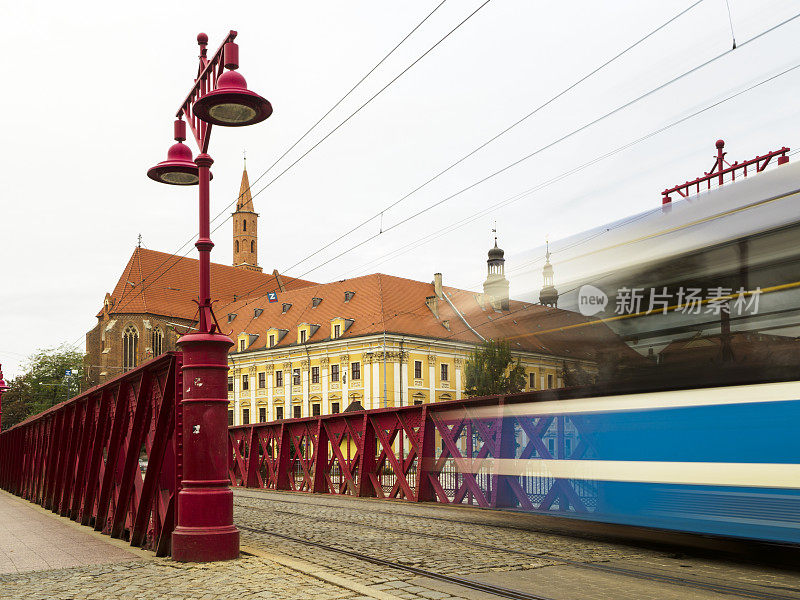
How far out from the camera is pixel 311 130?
52.1 ft

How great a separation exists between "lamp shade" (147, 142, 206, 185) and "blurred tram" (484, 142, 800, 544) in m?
5.10

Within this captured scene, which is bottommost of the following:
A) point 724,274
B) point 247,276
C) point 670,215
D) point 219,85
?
point 724,274

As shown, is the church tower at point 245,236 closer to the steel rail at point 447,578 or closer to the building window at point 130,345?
the building window at point 130,345

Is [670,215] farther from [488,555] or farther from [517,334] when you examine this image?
[488,555]

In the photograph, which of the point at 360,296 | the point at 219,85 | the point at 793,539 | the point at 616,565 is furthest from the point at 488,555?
the point at 360,296

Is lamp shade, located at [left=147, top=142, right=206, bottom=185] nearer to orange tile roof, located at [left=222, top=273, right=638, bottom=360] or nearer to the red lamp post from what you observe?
the red lamp post

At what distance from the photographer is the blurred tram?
25.4 ft

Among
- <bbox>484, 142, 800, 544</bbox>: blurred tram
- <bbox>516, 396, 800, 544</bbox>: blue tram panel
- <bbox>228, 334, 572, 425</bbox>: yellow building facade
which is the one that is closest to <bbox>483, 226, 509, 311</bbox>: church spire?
<bbox>484, 142, 800, 544</bbox>: blurred tram

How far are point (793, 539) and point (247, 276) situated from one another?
94962 millimetres

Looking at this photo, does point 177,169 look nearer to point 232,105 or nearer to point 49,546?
point 232,105

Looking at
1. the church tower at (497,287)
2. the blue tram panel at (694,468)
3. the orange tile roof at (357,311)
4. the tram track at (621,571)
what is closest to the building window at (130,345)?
the orange tile roof at (357,311)

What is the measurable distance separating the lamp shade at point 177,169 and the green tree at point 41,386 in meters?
78.1

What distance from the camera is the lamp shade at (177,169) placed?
1052cm

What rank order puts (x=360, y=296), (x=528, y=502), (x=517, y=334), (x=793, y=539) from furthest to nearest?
(x=360, y=296) → (x=528, y=502) → (x=517, y=334) → (x=793, y=539)
